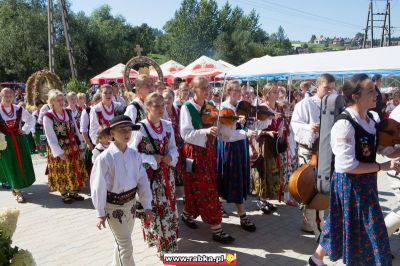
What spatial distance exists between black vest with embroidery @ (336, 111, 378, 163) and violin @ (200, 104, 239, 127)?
163cm

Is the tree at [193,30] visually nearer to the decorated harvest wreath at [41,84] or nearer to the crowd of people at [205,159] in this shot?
Result: the decorated harvest wreath at [41,84]

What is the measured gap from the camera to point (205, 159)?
4.31 m

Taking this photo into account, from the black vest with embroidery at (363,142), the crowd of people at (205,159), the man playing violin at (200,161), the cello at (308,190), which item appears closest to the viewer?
the black vest with embroidery at (363,142)

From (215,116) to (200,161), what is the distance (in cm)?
55

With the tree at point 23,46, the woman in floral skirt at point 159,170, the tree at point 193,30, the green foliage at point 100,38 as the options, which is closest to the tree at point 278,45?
the green foliage at point 100,38

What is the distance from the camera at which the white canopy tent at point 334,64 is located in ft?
26.8

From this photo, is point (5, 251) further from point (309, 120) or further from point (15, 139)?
point (15, 139)

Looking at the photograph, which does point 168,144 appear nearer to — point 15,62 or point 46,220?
point 46,220

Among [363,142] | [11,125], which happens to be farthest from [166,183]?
[11,125]

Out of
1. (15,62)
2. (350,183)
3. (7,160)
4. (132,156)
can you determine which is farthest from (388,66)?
(15,62)

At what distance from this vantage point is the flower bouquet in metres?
1.68

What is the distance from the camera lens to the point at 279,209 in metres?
5.61

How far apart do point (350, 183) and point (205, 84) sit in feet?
6.48

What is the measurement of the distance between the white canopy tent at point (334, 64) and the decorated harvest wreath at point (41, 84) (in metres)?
5.85
